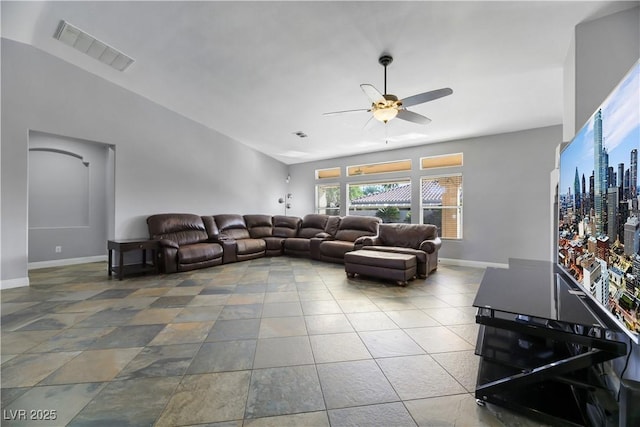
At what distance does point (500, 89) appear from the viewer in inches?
138

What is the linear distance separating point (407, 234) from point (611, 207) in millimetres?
3852

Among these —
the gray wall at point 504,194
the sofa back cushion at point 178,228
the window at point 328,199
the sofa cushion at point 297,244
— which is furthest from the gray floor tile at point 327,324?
the window at point 328,199

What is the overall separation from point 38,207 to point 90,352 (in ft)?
16.1

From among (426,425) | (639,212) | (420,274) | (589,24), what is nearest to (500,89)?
(589,24)

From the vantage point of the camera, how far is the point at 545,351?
1.72m

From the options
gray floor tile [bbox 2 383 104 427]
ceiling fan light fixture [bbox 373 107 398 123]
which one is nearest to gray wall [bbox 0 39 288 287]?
gray floor tile [bbox 2 383 104 427]

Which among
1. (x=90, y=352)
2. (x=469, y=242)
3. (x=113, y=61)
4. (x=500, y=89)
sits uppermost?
(x=113, y=61)

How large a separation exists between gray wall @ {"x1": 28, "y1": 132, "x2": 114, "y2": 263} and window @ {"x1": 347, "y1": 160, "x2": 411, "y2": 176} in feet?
17.9

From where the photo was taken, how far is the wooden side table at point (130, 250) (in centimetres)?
404

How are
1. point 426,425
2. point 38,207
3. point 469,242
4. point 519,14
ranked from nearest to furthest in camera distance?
point 426,425 < point 519,14 < point 38,207 < point 469,242

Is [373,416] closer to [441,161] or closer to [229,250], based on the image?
[229,250]

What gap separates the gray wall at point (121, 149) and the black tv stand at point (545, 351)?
223 inches

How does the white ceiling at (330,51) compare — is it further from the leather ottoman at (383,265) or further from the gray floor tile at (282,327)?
the gray floor tile at (282,327)

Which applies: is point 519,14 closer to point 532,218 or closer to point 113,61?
point 532,218
